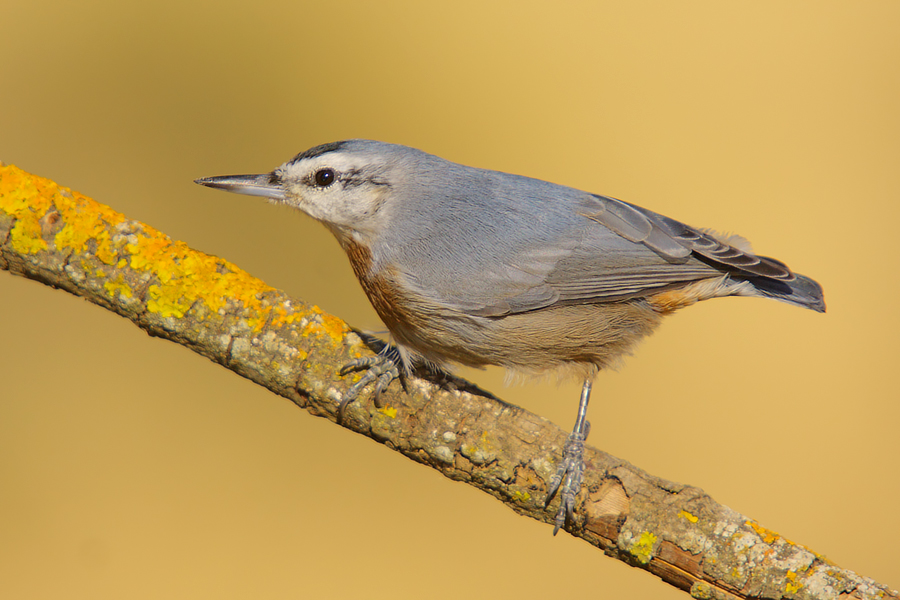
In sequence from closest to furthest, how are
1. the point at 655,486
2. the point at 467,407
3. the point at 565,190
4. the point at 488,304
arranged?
the point at 655,486, the point at 467,407, the point at 488,304, the point at 565,190

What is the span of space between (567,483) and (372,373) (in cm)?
73

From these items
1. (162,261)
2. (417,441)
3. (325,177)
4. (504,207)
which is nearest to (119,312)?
(162,261)

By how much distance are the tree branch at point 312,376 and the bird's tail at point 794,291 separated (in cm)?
102

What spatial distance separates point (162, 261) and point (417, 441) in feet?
3.31

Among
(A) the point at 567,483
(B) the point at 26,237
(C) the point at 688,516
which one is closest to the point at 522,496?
(A) the point at 567,483

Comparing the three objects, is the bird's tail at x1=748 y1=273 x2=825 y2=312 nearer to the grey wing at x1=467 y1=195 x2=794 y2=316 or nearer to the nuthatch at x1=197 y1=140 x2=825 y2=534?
the nuthatch at x1=197 y1=140 x2=825 y2=534

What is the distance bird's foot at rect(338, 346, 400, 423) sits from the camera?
6.64 ft

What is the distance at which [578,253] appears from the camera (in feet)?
7.66

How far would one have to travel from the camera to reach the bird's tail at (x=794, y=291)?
2.47 metres

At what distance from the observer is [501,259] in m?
2.26

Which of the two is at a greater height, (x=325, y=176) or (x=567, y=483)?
(x=325, y=176)

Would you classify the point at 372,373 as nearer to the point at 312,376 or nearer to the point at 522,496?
the point at 312,376

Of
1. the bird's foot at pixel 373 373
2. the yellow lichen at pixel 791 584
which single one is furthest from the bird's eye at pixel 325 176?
the yellow lichen at pixel 791 584

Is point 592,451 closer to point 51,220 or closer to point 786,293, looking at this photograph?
point 786,293
